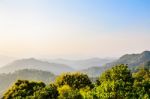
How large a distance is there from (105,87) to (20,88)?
129 ft

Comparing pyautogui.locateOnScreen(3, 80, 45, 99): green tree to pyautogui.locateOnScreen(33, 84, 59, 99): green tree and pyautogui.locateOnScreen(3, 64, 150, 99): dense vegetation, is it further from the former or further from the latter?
pyautogui.locateOnScreen(33, 84, 59, 99): green tree

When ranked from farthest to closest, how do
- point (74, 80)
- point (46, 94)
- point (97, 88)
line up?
point (74, 80) < point (46, 94) < point (97, 88)

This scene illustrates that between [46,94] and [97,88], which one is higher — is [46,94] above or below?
below

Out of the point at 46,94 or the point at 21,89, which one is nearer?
the point at 46,94

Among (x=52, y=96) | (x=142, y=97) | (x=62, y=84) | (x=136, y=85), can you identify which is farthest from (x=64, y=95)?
(x=62, y=84)

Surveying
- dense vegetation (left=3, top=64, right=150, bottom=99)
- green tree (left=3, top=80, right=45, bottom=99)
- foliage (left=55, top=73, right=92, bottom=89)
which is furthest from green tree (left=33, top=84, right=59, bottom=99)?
foliage (left=55, top=73, right=92, bottom=89)

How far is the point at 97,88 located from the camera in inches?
2371

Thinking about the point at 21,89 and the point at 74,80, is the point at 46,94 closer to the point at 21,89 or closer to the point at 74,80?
the point at 21,89

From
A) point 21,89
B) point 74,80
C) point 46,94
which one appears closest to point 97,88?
point 46,94

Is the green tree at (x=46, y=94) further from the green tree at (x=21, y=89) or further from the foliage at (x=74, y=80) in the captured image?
the foliage at (x=74, y=80)

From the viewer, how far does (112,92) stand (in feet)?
181

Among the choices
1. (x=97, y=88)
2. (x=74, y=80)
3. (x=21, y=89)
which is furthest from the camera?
(x=74, y=80)

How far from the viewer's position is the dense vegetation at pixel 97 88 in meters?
56.0

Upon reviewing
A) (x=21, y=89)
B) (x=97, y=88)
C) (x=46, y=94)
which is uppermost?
(x=21, y=89)
